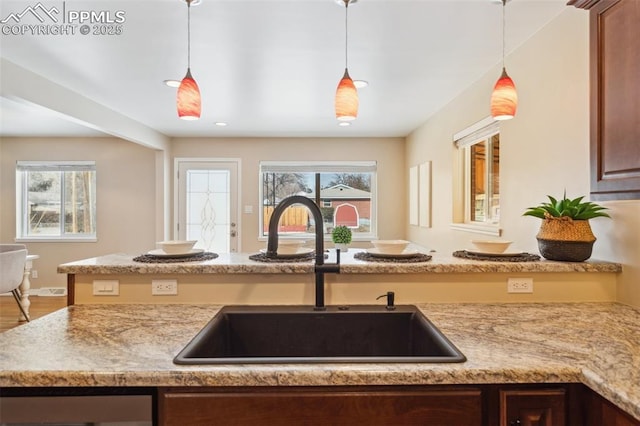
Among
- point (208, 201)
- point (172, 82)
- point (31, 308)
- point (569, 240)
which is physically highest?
point (172, 82)

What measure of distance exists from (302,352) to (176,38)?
82.3 inches

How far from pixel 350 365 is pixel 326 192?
488 centimetres

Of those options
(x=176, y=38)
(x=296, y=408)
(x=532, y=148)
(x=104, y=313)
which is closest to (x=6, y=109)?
(x=176, y=38)

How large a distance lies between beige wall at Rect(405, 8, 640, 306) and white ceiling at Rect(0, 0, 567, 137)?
0.50 feet

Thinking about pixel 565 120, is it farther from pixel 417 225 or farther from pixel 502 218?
pixel 417 225

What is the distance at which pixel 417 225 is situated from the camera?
488cm

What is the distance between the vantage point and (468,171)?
3535 millimetres

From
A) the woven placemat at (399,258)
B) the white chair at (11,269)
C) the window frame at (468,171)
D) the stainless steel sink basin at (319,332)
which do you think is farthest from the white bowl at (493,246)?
the white chair at (11,269)

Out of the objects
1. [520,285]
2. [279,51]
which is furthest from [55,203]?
[520,285]

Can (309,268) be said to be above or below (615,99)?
below

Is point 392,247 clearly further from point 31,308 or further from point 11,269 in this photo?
point 31,308

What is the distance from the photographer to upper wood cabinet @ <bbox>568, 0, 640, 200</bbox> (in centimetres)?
115

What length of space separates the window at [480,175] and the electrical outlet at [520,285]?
4.41 ft

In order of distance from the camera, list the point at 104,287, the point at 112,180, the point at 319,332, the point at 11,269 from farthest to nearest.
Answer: the point at 112,180 < the point at 11,269 < the point at 104,287 < the point at 319,332
